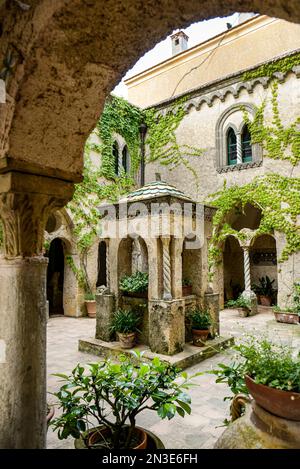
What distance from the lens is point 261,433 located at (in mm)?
1432

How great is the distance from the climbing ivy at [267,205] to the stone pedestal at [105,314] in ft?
19.0

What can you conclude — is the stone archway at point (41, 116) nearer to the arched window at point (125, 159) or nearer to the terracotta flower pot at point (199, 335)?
the terracotta flower pot at point (199, 335)

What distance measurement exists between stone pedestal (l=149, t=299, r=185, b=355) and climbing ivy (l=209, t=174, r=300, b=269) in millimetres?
5492

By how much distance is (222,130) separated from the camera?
11148 mm

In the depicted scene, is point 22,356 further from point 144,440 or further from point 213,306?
point 213,306

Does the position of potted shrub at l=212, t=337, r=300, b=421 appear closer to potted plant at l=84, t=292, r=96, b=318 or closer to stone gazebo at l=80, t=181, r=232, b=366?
stone gazebo at l=80, t=181, r=232, b=366

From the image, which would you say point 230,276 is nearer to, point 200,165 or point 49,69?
point 200,165

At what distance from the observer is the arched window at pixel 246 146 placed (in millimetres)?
10805

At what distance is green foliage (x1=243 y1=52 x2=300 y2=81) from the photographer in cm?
957

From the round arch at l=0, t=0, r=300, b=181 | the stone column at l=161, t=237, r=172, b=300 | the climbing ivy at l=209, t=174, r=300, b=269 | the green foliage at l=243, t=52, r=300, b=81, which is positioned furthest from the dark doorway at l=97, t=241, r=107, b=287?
the round arch at l=0, t=0, r=300, b=181
